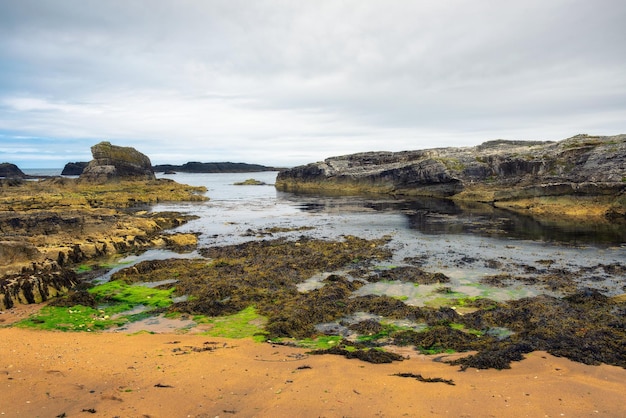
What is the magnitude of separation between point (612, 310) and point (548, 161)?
37.9 metres

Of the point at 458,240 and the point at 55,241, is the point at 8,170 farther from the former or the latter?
the point at 458,240

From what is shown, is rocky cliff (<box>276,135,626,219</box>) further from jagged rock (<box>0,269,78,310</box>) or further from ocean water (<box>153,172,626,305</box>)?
jagged rock (<box>0,269,78,310</box>)

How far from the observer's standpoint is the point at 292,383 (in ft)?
23.1

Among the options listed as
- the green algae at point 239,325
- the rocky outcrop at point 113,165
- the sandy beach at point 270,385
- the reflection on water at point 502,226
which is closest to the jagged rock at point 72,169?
the rocky outcrop at point 113,165

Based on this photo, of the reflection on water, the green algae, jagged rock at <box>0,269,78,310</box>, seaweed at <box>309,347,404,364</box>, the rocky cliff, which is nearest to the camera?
seaweed at <box>309,347,404,364</box>

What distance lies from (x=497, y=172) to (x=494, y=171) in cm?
66

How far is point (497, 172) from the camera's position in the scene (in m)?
49.9

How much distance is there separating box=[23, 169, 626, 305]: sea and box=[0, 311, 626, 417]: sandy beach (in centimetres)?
551

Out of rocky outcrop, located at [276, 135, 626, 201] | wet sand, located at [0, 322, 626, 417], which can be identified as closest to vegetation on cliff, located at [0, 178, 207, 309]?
wet sand, located at [0, 322, 626, 417]

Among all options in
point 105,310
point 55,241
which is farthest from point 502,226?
point 55,241

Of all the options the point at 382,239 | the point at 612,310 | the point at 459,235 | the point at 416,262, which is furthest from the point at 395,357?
the point at 459,235

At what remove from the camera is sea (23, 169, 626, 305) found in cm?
1477

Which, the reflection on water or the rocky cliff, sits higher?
the rocky cliff

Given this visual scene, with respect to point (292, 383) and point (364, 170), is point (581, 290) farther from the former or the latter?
point (364, 170)
